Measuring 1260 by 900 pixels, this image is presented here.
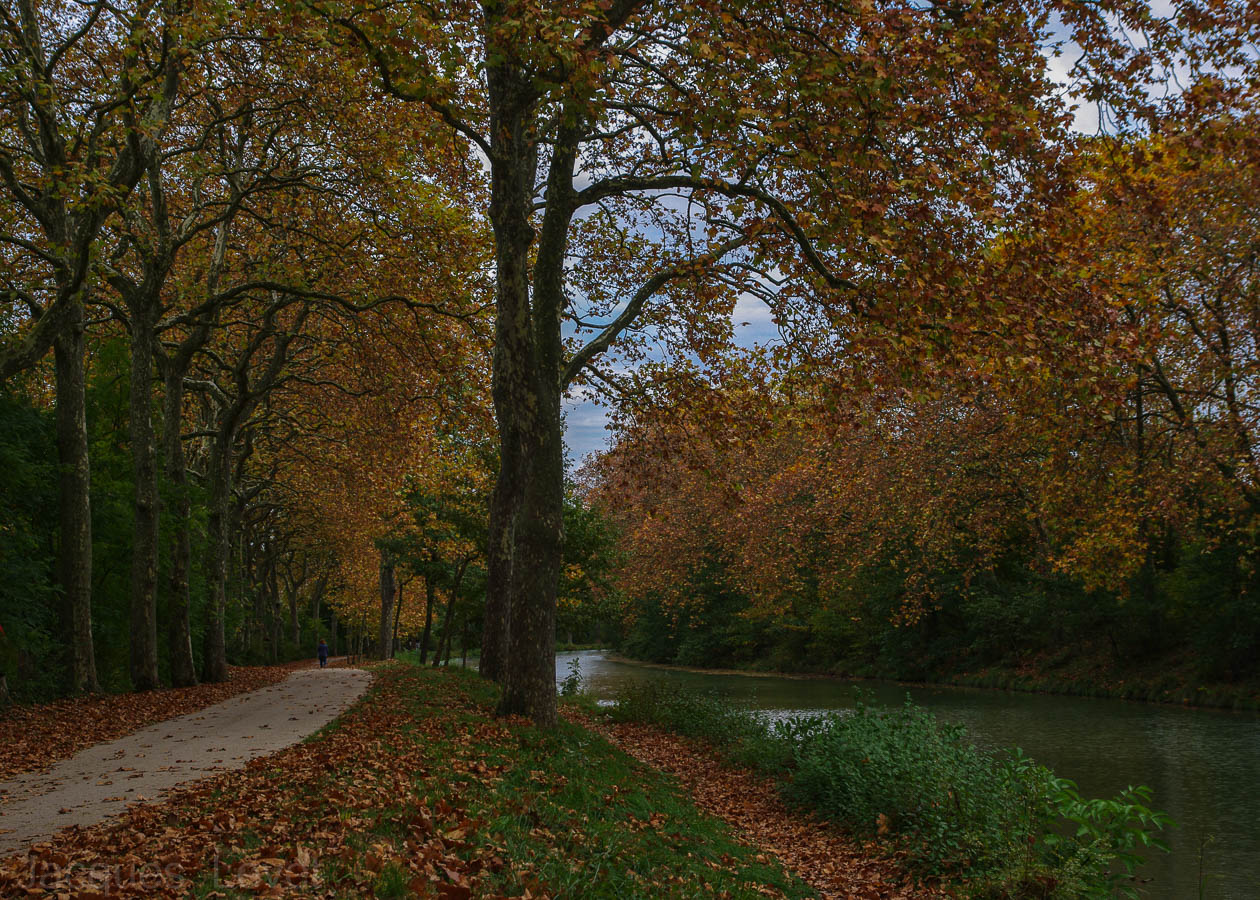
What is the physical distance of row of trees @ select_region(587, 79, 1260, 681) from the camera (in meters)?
8.93

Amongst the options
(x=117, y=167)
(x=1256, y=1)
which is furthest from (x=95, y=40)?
(x=1256, y=1)

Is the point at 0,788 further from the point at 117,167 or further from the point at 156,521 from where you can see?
the point at 117,167

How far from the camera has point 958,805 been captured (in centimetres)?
933

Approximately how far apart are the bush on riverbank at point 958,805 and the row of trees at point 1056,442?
4079 millimetres

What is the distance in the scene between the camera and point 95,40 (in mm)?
16609

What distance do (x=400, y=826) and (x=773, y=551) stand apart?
29.0m

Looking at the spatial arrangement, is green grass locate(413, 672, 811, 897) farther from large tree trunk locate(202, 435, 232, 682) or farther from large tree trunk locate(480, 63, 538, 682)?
large tree trunk locate(202, 435, 232, 682)

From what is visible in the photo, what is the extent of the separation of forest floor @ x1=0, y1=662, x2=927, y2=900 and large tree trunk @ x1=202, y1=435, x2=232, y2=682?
1145cm

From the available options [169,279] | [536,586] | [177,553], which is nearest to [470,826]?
[536,586]

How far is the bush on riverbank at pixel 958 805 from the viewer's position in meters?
7.40

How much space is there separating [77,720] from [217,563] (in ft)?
32.7

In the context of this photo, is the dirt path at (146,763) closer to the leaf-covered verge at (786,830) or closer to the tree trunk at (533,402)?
the tree trunk at (533,402)

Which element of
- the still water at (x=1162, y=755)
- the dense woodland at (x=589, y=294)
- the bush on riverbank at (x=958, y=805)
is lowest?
the still water at (x=1162, y=755)

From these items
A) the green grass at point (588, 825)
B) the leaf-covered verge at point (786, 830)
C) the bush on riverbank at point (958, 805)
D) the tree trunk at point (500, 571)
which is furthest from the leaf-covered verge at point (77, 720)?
the bush on riverbank at point (958, 805)
